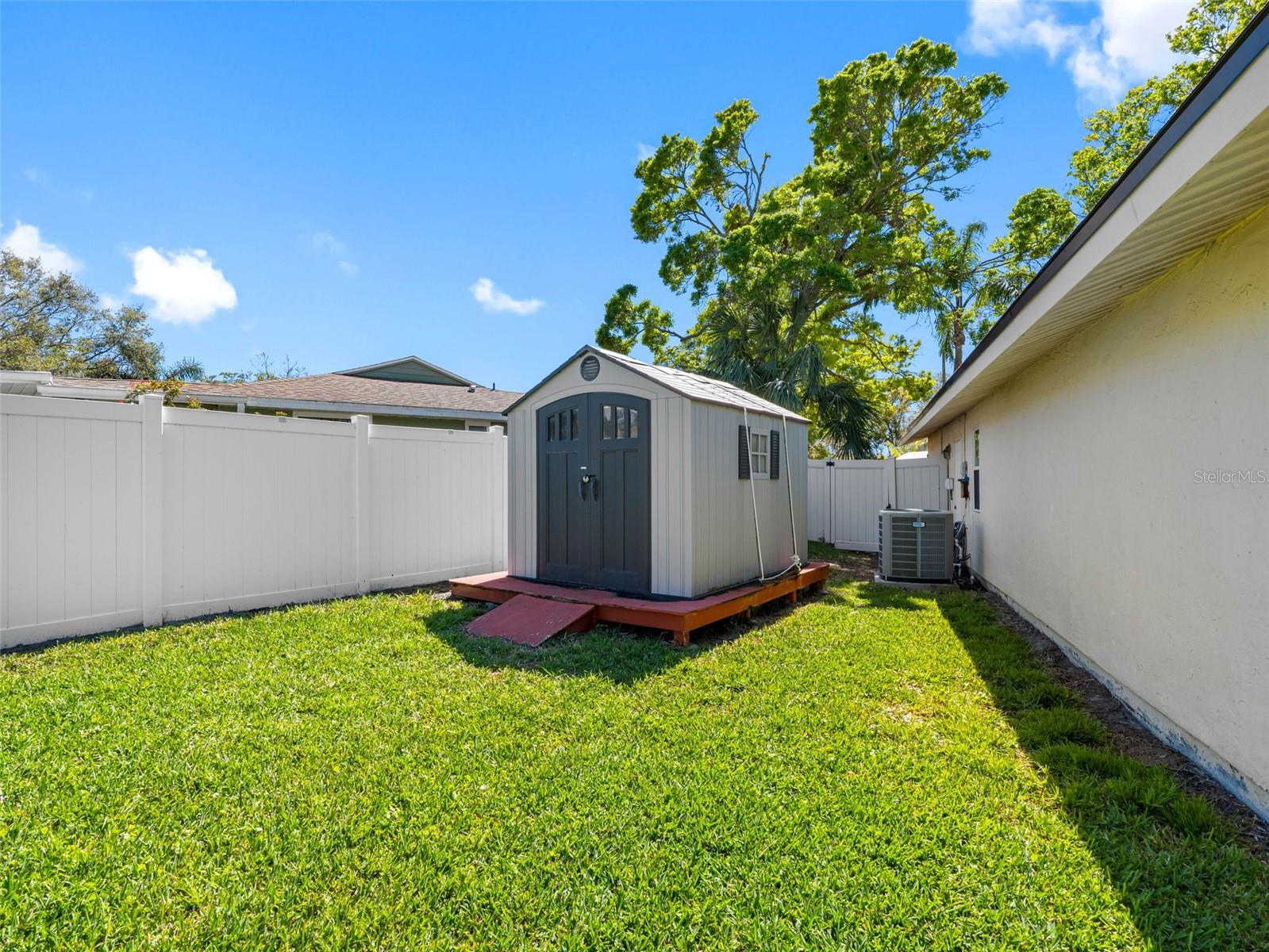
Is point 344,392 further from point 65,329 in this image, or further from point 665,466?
point 65,329

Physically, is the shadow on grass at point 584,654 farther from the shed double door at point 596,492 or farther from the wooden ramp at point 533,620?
the shed double door at point 596,492

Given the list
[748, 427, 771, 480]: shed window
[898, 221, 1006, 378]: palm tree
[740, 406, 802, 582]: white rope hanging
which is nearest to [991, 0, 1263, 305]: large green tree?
[898, 221, 1006, 378]: palm tree

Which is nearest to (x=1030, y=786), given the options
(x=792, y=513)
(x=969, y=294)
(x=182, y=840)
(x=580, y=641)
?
(x=580, y=641)

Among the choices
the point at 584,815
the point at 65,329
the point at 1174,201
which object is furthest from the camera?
the point at 65,329

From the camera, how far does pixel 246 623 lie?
16.3 ft

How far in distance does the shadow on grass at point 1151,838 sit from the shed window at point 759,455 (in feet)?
10.2

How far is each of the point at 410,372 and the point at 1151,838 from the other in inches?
667

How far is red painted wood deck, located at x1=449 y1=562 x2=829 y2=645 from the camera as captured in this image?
4680 millimetres

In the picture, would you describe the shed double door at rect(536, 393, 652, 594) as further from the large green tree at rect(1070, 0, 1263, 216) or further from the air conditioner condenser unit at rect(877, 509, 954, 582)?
the large green tree at rect(1070, 0, 1263, 216)

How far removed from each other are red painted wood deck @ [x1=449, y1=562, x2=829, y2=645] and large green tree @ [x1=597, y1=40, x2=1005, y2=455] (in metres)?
6.52

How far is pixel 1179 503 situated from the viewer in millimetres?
2812

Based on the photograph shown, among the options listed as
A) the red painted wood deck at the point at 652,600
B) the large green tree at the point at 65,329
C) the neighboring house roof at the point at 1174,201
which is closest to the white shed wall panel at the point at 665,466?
the red painted wood deck at the point at 652,600

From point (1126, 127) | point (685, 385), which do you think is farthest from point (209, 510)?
point (1126, 127)

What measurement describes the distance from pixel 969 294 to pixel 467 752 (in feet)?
50.7
